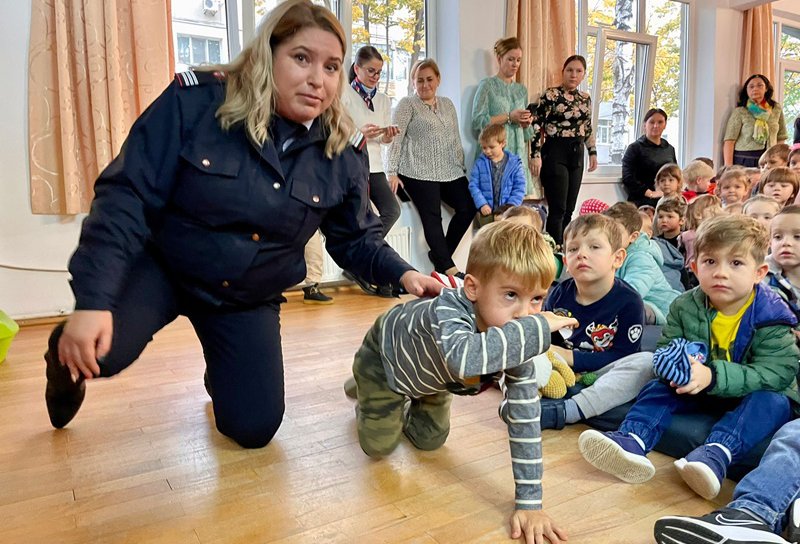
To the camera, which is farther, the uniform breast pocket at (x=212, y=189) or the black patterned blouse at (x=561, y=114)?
the black patterned blouse at (x=561, y=114)

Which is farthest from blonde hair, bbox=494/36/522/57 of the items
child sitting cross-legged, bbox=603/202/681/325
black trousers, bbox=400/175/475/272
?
child sitting cross-legged, bbox=603/202/681/325

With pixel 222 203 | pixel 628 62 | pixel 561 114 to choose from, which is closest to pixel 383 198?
pixel 561 114

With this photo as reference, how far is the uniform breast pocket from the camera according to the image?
1285 millimetres

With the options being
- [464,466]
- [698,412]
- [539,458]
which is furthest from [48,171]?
[698,412]

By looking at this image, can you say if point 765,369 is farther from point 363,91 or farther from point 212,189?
point 363,91

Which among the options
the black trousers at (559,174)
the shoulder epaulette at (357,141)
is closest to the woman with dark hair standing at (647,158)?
the black trousers at (559,174)

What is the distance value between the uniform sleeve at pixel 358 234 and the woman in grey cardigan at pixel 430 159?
7.30 feet

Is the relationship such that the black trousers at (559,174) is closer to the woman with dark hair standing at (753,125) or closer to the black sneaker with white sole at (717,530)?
the woman with dark hair standing at (753,125)

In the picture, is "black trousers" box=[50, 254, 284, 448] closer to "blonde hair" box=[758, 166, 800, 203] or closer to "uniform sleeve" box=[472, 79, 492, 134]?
"blonde hair" box=[758, 166, 800, 203]

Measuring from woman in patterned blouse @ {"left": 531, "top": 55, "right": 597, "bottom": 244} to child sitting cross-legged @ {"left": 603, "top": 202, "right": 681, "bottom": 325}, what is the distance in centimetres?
173

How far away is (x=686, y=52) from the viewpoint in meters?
5.62

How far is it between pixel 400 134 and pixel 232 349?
2.50 m

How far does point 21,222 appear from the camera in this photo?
2.86m

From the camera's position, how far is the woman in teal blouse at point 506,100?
3877mm
